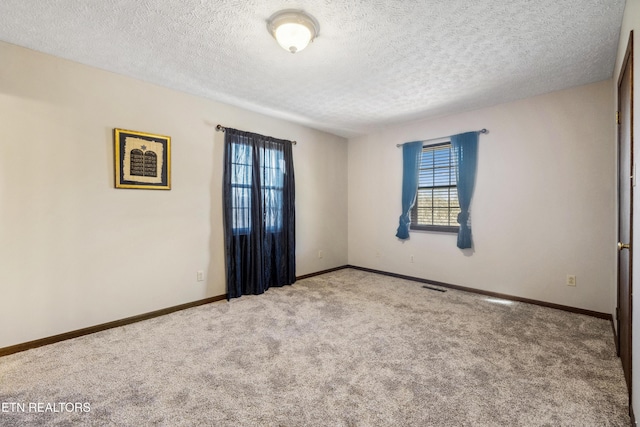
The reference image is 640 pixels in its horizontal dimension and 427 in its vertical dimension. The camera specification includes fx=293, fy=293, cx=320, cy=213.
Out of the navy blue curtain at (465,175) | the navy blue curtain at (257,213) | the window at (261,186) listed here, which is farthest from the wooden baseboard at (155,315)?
the window at (261,186)

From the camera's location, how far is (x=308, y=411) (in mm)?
1646

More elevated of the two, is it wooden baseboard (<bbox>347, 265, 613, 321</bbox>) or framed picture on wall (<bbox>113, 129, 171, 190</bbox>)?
framed picture on wall (<bbox>113, 129, 171, 190</bbox>)

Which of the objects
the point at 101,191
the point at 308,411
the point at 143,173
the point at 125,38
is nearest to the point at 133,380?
the point at 308,411

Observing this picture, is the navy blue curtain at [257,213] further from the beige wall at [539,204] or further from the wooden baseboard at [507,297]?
the beige wall at [539,204]

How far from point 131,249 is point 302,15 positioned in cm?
265

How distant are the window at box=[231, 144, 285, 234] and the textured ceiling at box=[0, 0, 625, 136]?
29.0 inches

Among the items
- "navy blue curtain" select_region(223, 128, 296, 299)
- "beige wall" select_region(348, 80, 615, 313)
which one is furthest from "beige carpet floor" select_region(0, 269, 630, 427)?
"navy blue curtain" select_region(223, 128, 296, 299)

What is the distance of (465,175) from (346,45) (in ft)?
8.15

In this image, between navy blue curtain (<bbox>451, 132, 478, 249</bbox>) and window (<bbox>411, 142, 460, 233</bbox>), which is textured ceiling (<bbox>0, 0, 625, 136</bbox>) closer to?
navy blue curtain (<bbox>451, 132, 478, 249</bbox>)

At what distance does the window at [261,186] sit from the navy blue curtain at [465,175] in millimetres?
2440

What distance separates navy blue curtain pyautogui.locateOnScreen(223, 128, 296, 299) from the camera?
3641 millimetres


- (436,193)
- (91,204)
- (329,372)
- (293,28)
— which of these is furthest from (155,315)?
(436,193)

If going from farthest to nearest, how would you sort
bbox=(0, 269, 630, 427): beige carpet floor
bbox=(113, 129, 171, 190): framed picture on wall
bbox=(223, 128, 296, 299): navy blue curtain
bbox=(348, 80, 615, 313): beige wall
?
bbox=(223, 128, 296, 299): navy blue curtain, bbox=(348, 80, 615, 313): beige wall, bbox=(113, 129, 171, 190): framed picture on wall, bbox=(0, 269, 630, 427): beige carpet floor

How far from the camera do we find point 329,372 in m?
2.03
